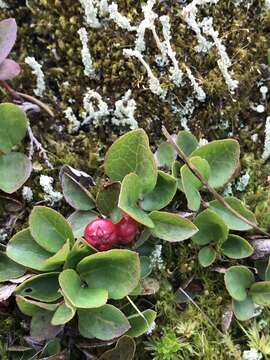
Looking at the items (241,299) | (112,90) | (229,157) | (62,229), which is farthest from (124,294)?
(112,90)

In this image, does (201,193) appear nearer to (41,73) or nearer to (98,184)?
(98,184)

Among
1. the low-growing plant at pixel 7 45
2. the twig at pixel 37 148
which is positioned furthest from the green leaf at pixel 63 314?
the low-growing plant at pixel 7 45

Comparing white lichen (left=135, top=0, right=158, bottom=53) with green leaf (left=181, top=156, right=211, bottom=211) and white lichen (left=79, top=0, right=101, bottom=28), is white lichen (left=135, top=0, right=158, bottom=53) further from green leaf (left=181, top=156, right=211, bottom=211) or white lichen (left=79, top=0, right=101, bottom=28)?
green leaf (left=181, top=156, right=211, bottom=211)

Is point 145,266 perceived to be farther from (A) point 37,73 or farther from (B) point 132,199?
(A) point 37,73

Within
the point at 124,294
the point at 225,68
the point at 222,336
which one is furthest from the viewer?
the point at 225,68

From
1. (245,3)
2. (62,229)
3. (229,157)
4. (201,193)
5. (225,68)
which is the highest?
(245,3)

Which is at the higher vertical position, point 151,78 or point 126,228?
point 151,78

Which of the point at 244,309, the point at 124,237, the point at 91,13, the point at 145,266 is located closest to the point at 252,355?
the point at 244,309

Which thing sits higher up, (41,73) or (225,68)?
(225,68)
